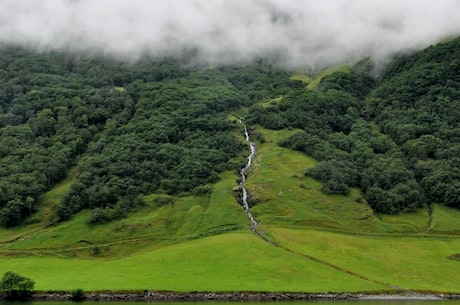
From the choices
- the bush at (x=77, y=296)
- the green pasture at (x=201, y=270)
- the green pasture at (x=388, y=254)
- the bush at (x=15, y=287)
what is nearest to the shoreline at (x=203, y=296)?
the bush at (x=77, y=296)

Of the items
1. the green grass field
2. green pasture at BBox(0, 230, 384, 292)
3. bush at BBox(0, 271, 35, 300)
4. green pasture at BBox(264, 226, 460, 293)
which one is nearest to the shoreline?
green pasture at BBox(0, 230, 384, 292)

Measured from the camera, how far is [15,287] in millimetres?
109812

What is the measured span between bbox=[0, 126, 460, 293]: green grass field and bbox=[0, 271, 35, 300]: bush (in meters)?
5.50

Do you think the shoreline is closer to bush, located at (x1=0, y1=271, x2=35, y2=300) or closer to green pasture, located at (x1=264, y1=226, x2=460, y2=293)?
bush, located at (x1=0, y1=271, x2=35, y2=300)

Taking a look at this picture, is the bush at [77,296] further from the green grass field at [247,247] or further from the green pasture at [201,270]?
the green grass field at [247,247]

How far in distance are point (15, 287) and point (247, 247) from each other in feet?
195

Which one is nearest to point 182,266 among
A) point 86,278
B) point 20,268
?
point 86,278

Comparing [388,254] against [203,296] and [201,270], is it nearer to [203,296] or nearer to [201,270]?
[201,270]

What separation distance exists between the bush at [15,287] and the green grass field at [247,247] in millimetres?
5501

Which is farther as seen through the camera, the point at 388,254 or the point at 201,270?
the point at 388,254

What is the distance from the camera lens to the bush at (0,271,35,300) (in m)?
109

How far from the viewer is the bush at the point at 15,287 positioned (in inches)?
4299

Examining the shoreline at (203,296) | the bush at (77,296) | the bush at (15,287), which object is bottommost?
the shoreline at (203,296)

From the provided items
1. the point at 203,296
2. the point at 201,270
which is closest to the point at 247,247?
the point at 201,270
